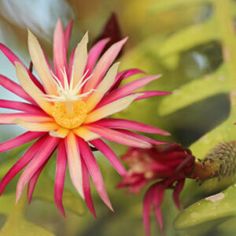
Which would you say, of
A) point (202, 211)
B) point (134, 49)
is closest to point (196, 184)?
point (202, 211)

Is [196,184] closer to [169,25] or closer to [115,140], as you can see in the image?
[115,140]

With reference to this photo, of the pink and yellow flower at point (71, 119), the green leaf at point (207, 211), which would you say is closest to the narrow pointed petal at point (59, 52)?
the pink and yellow flower at point (71, 119)

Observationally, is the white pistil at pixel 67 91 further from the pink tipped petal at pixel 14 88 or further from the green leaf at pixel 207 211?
the green leaf at pixel 207 211

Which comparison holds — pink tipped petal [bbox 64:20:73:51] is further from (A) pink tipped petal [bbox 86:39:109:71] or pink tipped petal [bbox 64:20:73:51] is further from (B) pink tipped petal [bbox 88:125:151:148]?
(B) pink tipped petal [bbox 88:125:151:148]

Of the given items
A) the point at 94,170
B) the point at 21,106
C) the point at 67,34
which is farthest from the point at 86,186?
the point at 67,34

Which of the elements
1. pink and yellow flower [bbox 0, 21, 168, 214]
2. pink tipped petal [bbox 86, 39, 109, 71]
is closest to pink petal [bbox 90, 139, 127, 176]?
pink and yellow flower [bbox 0, 21, 168, 214]

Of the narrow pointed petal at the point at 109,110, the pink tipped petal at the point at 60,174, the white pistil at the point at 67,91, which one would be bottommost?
the pink tipped petal at the point at 60,174
